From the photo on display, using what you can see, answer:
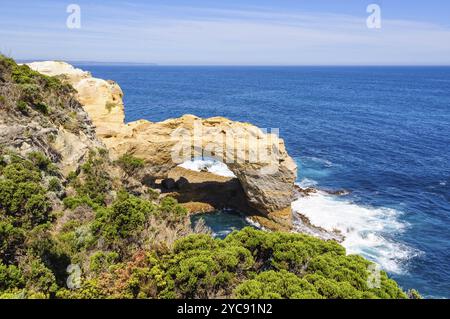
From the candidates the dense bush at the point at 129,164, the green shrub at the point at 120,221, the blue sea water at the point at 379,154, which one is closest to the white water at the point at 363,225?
the blue sea water at the point at 379,154

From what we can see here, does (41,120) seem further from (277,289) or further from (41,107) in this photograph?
(277,289)

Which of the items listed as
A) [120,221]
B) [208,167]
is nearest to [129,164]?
[120,221]

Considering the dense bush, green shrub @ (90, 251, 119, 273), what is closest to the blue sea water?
the dense bush

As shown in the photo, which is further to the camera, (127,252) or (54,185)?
(54,185)

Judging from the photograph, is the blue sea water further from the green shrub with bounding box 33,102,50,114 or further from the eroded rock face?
the green shrub with bounding box 33,102,50,114

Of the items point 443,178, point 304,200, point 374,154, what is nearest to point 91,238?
point 304,200
